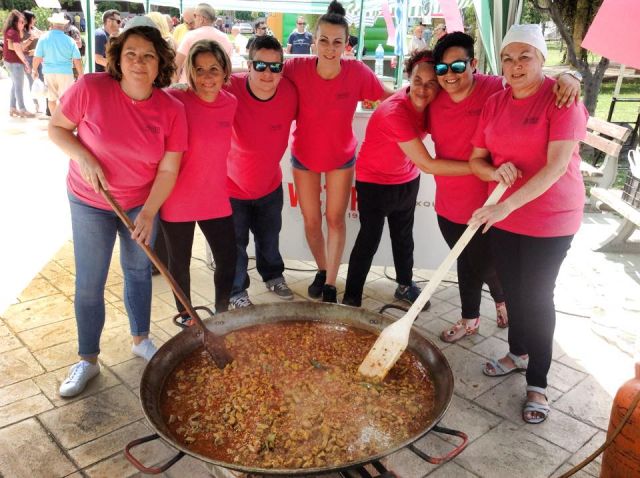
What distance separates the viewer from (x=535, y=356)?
116 inches

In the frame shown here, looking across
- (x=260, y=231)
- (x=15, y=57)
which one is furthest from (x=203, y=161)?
(x=15, y=57)

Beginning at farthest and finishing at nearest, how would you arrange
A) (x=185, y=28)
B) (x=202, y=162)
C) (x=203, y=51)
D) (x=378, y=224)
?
1. (x=185, y=28)
2. (x=378, y=224)
3. (x=202, y=162)
4. (x=203, y=51)

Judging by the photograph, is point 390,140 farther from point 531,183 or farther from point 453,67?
point 531,183

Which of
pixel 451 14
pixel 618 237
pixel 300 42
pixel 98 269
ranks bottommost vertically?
pixel 618 237

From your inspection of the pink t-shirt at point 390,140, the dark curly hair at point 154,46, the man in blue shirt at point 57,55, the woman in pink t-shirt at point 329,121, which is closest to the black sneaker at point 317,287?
the woman in pink t-shirt at point 329,121

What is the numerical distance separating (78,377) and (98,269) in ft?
2.21

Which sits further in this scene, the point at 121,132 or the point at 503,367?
the point at 503,367

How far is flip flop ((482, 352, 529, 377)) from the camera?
10.8ft

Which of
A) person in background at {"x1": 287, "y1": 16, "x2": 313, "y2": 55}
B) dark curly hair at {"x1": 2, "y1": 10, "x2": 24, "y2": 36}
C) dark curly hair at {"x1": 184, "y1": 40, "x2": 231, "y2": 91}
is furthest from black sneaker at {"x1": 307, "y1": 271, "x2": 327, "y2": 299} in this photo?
dark curly hair at {"x1": 2, "y1": 10, "x2": 24, "y2": 36}

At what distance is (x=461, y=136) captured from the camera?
3.11 m

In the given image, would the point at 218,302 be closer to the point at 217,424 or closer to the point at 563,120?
the point at 217,424

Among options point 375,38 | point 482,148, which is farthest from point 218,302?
point 375,38

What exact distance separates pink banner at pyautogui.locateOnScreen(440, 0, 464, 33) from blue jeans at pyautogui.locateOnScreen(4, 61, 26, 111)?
10.1 m

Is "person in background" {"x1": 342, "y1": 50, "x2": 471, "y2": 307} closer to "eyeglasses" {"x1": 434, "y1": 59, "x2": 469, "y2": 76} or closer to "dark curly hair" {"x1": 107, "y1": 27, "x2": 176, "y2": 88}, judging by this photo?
"eyeglasses" {"x1": 434, "y1": 59, "x2": 469, "y2": 76}
